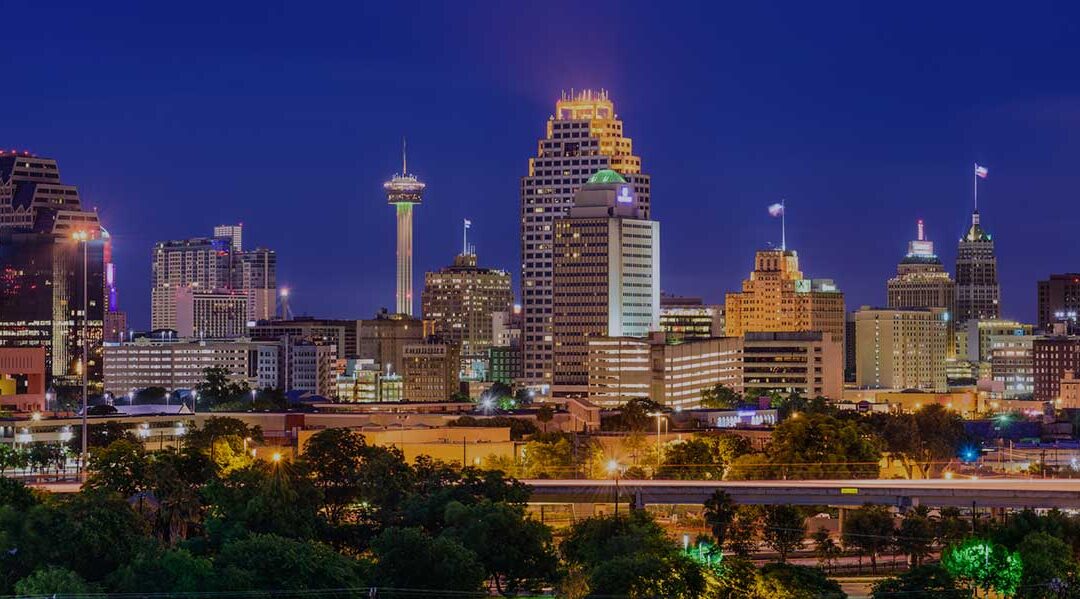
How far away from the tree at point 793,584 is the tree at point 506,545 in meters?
10.1

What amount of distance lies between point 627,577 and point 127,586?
53.8 feet

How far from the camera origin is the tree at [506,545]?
75.8 m

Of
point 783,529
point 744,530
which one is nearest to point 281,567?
point 744,530

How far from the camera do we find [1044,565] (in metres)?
72.9

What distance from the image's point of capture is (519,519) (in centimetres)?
7819

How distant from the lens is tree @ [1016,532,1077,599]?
72062mm

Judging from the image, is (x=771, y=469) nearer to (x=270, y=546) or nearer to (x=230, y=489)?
(x=230, y=489)

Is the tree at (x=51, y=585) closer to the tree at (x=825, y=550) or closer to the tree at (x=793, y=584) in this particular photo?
the tree at (x=793, y=584)

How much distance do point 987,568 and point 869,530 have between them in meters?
21.7

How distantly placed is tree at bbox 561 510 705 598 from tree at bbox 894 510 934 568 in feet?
48.7

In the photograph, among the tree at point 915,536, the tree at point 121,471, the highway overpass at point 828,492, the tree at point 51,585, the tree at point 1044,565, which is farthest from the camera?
the tree at point 915,536

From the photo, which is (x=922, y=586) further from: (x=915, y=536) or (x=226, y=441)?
(x=226, y=441)

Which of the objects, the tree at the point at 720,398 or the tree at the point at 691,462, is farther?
the tree at the point at 720,398

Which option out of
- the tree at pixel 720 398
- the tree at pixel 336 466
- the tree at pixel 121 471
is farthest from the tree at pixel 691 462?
the tree at pixel 720 398
